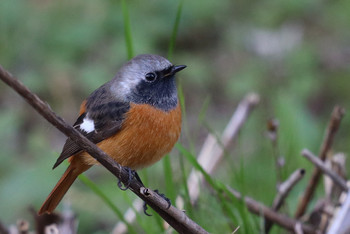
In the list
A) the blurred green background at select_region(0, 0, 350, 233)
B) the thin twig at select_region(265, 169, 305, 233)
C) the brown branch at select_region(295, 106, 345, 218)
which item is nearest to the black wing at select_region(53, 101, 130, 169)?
the thin twig at select_region(265, 169, 305, 233)

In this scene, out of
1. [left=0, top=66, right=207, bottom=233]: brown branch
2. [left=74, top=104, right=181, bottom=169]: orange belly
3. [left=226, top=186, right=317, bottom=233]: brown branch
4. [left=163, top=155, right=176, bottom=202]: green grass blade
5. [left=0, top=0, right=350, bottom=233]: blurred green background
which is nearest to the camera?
[left=0, top=66, right=207, bottom=233]: brown branch

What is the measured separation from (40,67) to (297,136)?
2531 mm

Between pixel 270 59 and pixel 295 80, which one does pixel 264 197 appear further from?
pixel 270 59

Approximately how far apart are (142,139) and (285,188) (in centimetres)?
72

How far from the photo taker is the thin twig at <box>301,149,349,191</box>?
2.76 m

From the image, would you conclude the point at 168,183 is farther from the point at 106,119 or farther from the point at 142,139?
the point at 106,119

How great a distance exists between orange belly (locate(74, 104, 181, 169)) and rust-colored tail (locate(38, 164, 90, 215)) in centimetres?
16

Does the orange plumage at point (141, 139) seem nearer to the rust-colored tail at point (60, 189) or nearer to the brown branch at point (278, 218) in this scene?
the rust-colored tail at point (60, 189)

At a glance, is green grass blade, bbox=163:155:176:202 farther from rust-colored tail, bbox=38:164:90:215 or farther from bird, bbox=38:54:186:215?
rust-colored tail, bbox=38:164:90:215

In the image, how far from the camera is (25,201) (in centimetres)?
409

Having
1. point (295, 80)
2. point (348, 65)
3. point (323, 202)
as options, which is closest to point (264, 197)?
point (323, 202)

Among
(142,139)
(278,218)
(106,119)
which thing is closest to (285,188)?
(278,218)

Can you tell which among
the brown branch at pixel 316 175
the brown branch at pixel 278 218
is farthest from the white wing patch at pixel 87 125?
the brown branch at pixel 316 175

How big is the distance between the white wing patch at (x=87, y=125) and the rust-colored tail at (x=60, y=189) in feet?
0.63
